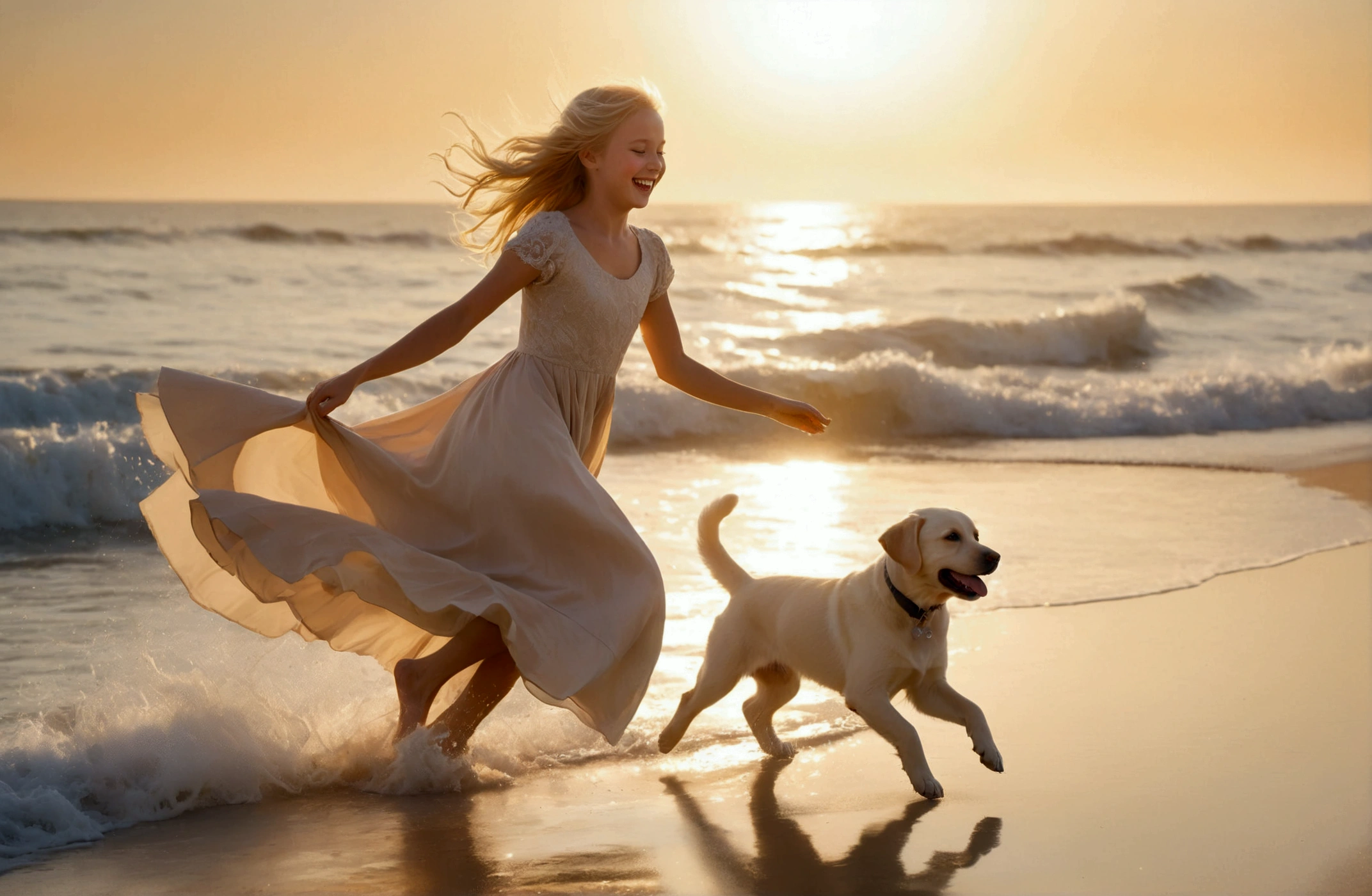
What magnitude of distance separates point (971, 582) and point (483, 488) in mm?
1465

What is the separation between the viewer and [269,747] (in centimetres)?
425

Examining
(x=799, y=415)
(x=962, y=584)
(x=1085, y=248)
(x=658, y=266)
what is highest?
(x=1085, y=248)

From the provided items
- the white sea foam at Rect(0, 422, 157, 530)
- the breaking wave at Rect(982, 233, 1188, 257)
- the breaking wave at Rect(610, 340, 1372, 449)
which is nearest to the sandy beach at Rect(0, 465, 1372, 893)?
the white sea foam at Rect(0, 422, 157, 530)

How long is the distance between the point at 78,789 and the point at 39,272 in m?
18.4

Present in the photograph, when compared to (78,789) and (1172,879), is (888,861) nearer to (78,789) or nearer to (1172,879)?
(1172,879)

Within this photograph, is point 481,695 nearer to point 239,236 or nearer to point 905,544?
point 905,544

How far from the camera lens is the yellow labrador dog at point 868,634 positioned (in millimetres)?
3955

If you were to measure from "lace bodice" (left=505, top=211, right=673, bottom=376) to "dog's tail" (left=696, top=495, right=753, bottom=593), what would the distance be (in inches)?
24.0

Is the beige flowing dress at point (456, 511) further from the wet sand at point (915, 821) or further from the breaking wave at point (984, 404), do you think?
the breaking wave at point (984, 404)

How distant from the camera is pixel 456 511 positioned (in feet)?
13.2

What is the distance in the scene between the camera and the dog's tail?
14.8 ft

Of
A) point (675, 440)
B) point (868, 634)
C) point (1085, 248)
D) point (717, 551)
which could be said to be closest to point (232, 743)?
point (717, 551)

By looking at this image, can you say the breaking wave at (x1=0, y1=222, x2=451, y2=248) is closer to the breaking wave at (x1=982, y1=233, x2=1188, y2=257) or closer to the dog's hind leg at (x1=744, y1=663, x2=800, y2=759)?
the breaking wave at (x1=982, y1=233, x2=1188, y2=257)

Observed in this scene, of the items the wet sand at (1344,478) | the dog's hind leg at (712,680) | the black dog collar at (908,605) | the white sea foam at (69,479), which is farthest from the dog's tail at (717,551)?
the wet sand at (1344,478)
